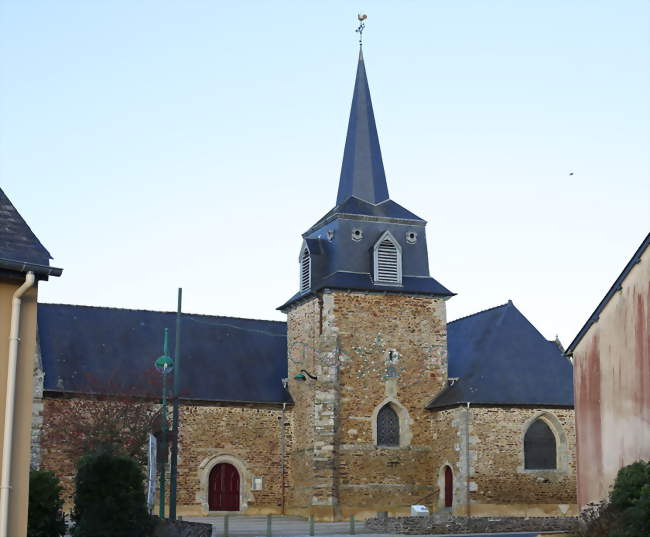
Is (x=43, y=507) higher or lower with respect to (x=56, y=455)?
lower

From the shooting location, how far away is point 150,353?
112ft

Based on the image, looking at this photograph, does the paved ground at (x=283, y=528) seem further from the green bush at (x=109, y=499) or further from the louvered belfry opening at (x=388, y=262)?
the louvered belfry opening at (x=388, y=262)

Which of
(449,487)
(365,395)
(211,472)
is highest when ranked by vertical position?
(365,395)

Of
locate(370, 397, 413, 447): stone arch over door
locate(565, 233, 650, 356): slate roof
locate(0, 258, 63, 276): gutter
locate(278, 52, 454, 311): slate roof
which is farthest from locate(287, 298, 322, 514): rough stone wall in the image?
locate(0, 258, 63, 276): gutter

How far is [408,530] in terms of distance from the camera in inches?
938

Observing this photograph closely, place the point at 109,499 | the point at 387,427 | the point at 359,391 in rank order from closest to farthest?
the point at 109,499 → the point at 359,391 → the point at 387,427

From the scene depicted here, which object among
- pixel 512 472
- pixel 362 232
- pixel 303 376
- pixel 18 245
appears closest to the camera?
pixel 18 245

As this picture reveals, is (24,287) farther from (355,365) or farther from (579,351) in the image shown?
(355,365)

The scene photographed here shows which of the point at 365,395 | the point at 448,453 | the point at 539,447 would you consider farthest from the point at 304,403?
the point at 539,447

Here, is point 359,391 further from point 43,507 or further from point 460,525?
point 43,507

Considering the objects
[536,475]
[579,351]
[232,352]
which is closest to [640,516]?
[579,351]

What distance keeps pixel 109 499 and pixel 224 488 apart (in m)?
17.1

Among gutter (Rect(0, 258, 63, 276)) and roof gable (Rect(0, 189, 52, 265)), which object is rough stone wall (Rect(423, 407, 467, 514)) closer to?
roof gable (Rect(0, 189, 52, 265))

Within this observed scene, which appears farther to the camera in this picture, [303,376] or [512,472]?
[303,376]
